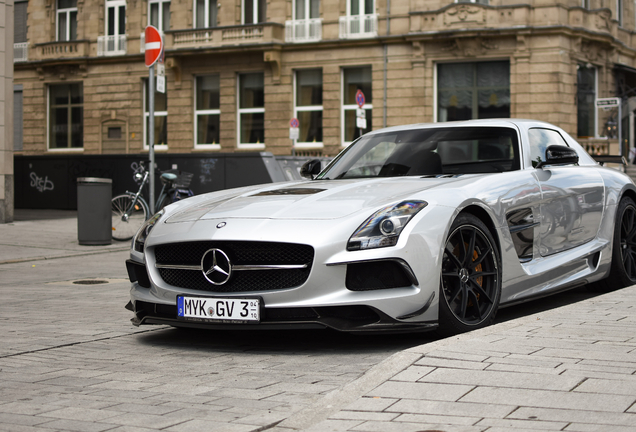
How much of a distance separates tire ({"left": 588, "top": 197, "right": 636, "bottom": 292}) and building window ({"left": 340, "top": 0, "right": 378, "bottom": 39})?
24.1 meters

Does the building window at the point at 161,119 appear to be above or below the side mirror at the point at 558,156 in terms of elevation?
above

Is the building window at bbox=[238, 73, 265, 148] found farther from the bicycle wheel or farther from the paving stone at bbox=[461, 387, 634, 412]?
the paving stone at bbox=[461, 387, 634, 412]

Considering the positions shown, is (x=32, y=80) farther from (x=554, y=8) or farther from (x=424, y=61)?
(x=554, y=8)

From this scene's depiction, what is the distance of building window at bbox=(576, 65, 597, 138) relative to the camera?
30.0 m

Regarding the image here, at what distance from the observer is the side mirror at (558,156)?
5.99 metres

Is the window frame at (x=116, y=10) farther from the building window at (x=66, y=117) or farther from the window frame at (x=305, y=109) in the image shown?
the window frame at (x=305, y=109)

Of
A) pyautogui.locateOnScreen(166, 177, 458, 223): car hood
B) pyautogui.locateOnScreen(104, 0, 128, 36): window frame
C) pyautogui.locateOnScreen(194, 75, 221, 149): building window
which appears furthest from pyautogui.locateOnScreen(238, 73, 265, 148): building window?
pyautogui.locateOnScreen(166, 177, 458, 223): car hood

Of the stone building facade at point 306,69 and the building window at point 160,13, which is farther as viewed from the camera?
the building window at point 160,13

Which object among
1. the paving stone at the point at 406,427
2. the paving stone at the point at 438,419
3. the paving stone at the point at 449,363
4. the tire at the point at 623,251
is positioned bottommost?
the paving stone at the point at 406,427

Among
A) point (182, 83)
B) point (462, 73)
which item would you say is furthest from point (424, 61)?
point (182, 83)

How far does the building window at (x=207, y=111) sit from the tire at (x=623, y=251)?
87.7ft

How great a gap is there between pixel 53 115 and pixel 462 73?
17.7 meters

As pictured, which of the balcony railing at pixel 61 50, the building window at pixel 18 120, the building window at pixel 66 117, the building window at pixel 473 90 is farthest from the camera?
the building window at pixel 18 120

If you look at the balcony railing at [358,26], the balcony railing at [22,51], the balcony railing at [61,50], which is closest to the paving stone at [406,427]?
the balcony railing at [358,26]
